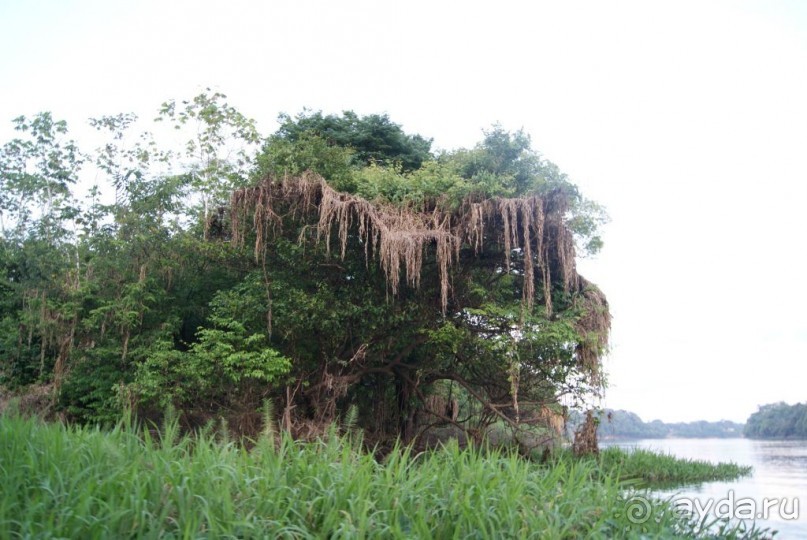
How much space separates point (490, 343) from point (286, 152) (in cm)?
505

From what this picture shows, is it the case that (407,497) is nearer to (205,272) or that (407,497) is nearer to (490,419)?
(490,419)

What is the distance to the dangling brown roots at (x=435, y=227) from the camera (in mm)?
9688

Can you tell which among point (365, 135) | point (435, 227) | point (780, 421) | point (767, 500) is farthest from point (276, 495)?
point (780, 421)

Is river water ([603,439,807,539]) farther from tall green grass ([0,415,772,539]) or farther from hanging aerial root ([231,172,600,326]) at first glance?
hanging aerial root ([231,172,600,326])

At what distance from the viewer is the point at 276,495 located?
3867 millimetres

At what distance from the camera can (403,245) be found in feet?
31.3

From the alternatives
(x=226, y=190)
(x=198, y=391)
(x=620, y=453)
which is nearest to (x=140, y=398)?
(x=198, y=391)

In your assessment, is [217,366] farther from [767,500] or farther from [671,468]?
[671,468]

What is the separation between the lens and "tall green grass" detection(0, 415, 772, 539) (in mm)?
3389

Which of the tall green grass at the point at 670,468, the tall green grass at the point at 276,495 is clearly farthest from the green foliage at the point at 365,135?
the tall green grass at the point at 276,495

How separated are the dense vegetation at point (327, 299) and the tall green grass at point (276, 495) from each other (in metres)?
5.02

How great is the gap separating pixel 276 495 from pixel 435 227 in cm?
669

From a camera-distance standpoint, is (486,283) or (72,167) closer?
(486,283)

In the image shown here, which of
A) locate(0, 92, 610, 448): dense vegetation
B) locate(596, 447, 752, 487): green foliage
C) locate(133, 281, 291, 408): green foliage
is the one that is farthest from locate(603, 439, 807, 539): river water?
locate(133, 281, 291, 408): green foliage
